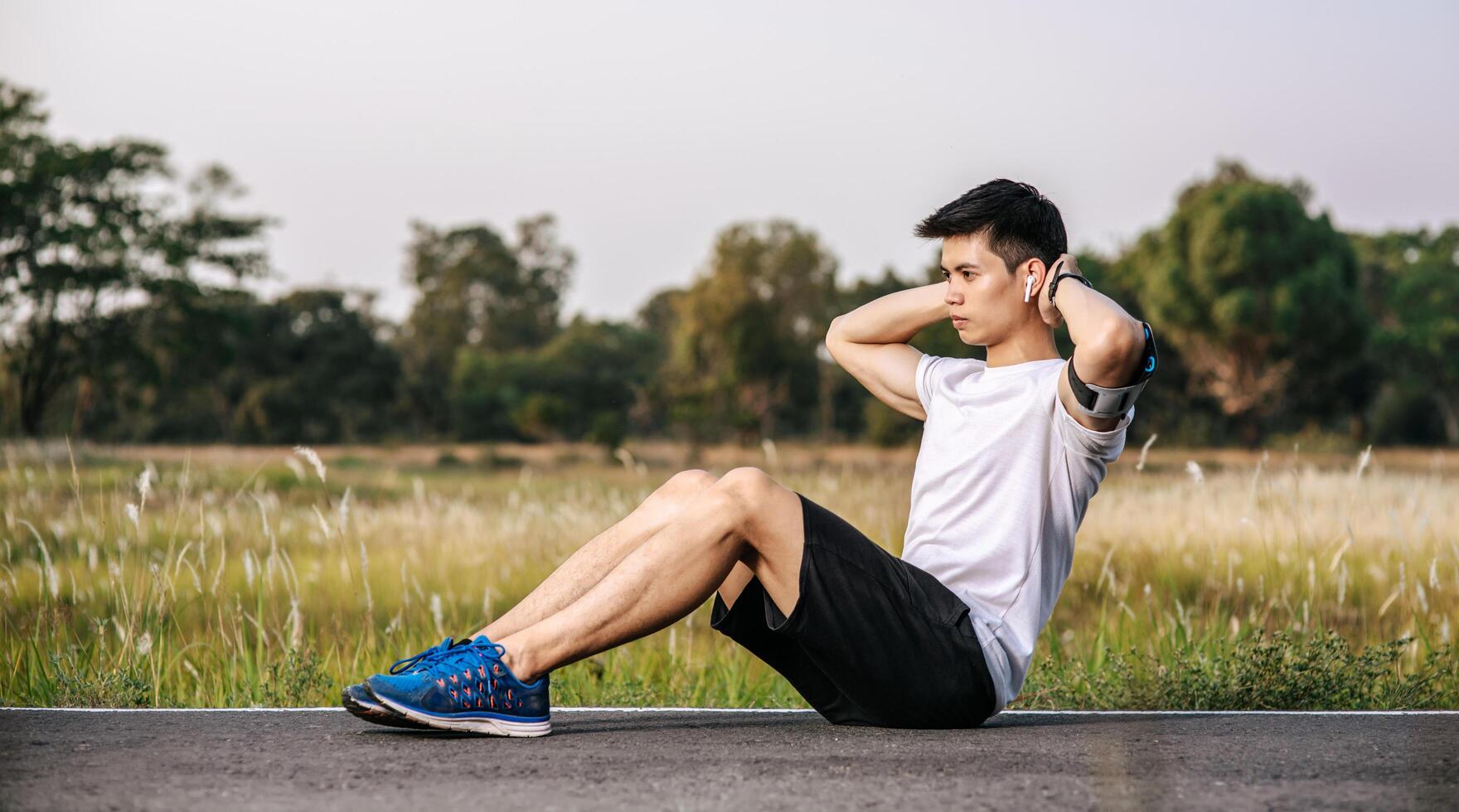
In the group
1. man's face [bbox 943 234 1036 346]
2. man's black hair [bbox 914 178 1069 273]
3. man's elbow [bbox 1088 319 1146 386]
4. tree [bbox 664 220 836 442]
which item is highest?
tree [bbox 664 220 836 442]

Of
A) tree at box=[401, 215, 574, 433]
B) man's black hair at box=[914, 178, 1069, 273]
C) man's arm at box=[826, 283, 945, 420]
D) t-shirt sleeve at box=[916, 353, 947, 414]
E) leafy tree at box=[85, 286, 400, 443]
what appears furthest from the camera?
tree at box=[401, 215, 574, 433]

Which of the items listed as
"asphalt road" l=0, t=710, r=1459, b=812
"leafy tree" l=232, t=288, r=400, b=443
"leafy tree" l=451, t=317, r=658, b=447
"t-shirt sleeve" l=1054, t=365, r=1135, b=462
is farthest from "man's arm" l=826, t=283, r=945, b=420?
"leafy tree" l=232, t=288, r=400, b=443

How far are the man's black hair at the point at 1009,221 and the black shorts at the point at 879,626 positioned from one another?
0.84m

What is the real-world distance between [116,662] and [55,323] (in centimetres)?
3364

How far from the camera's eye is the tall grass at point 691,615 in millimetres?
4641

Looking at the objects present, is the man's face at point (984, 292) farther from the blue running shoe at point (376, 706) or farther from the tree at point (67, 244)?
the tree at point (67, 244)

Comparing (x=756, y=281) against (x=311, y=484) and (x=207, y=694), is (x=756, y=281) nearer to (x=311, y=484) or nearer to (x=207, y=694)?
(x=311, y=484)

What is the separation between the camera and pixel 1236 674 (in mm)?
4570

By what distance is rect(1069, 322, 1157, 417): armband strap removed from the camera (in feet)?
10.5

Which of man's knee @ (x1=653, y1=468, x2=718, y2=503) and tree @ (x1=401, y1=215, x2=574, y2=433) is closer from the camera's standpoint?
man's knee @ (x1=653, y1=468, x2=718, y2=503)

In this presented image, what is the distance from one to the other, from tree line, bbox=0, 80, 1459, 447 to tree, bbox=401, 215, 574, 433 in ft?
35.4

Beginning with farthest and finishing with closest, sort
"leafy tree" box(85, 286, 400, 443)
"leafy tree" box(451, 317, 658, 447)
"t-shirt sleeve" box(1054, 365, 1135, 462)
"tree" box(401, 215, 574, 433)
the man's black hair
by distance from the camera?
"tree" box(401, 215, 574, 433) < "leafy tree" box(451, 317, 658, 447) < "leafy tree" box(85, 286, 400, 443) < the man's black hair < "t-shirt sleeve" box(1054, 365, 1135, 462)

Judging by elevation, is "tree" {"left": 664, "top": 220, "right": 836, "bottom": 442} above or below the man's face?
above

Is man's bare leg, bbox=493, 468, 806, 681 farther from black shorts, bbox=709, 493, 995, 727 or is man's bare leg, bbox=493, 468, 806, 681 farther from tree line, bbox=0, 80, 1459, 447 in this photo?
tree line, bbox=0, 80, 1459, 447
